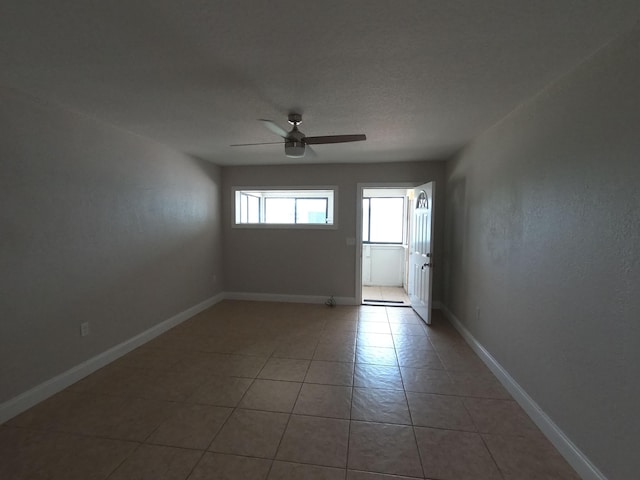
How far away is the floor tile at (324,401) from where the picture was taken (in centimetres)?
207

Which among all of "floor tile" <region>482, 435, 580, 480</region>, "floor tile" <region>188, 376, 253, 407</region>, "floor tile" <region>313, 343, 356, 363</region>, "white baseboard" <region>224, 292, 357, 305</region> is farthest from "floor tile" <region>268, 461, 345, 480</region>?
"white baseboard" <region>224, 292, 357, 305</region>

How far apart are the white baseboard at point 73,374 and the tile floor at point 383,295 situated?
123 inches

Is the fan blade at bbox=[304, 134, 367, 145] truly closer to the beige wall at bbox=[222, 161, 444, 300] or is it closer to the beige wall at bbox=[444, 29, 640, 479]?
the beige wall at bbox=[444, 29, 640, 479]

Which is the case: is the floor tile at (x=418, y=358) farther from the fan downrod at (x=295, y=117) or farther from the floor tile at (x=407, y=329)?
the fan downrod at (x=295, y=117)

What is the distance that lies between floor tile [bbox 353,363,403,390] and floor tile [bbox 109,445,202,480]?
1340 mm

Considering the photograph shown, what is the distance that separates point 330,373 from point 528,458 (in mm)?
1475

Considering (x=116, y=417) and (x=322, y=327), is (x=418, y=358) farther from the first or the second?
(x=116, y=417)

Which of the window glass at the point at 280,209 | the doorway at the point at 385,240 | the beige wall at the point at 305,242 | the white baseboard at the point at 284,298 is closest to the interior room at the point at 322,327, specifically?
the beige wall at the point at 305,242

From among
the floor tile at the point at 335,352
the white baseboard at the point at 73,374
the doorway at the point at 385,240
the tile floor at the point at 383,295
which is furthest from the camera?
the doorway at the point at 385,240

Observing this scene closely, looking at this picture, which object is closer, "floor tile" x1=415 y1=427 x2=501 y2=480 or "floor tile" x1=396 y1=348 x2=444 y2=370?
"floor tile" x1=415 y1=427 x2=501 y2=480

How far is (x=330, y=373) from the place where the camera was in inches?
103

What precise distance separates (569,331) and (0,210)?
3.80 meters

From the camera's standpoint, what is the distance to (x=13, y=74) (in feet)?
5.93

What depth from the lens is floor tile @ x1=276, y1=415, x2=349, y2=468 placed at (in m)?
1.67
